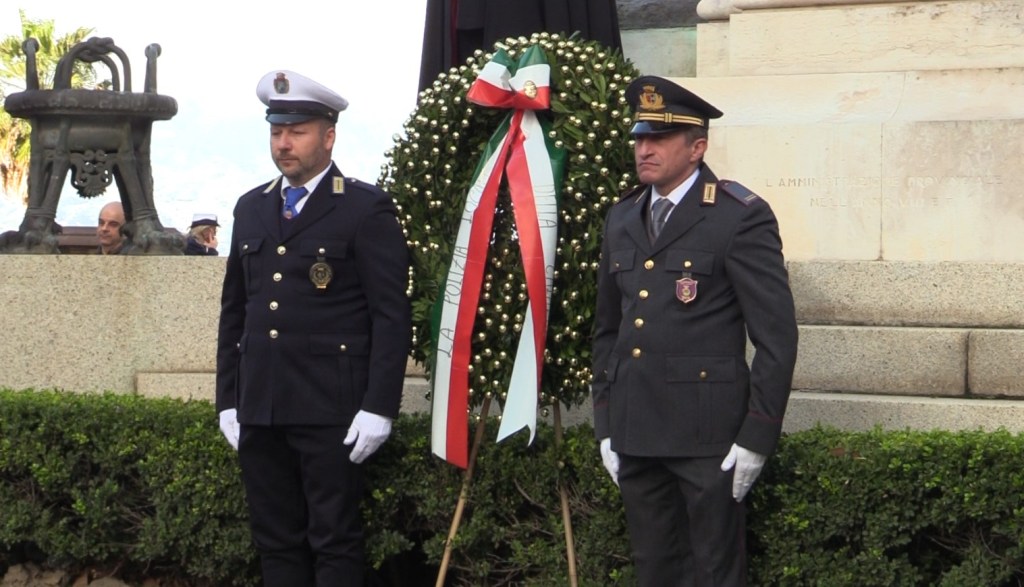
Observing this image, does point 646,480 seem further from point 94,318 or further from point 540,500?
point 94,318

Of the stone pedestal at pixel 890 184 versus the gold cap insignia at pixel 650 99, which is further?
the stone pedestal at pixel 890 184

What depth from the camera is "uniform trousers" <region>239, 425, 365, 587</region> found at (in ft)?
19.7

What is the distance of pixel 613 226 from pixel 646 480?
0.80m

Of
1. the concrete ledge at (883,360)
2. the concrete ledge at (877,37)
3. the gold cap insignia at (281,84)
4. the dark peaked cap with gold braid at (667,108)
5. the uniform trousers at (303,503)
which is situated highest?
the concrete ledge at (877,37)

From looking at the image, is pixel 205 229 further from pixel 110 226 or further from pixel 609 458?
pixel 609 458

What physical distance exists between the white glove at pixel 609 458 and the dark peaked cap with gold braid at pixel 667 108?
3.20ft

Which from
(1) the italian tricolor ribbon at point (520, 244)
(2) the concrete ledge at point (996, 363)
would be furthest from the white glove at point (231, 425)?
(2) the concrete ledge at point (996, 363)

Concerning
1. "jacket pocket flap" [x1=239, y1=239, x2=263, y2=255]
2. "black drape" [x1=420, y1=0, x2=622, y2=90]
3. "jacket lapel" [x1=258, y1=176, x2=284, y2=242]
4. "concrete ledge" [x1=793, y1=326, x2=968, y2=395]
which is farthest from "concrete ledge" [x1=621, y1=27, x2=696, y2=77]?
"jacket pocket flap" [x1=239, y1=239, x2=263, y2=255]

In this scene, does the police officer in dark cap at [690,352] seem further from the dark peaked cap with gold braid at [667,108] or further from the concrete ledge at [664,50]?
the concrete ledge at [664,50]

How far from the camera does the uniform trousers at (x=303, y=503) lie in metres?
6.00

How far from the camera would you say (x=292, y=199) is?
6145 mm

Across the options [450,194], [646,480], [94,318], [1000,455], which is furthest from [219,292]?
[1000,455]

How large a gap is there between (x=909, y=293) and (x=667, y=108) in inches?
78.5

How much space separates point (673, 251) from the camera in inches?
214
